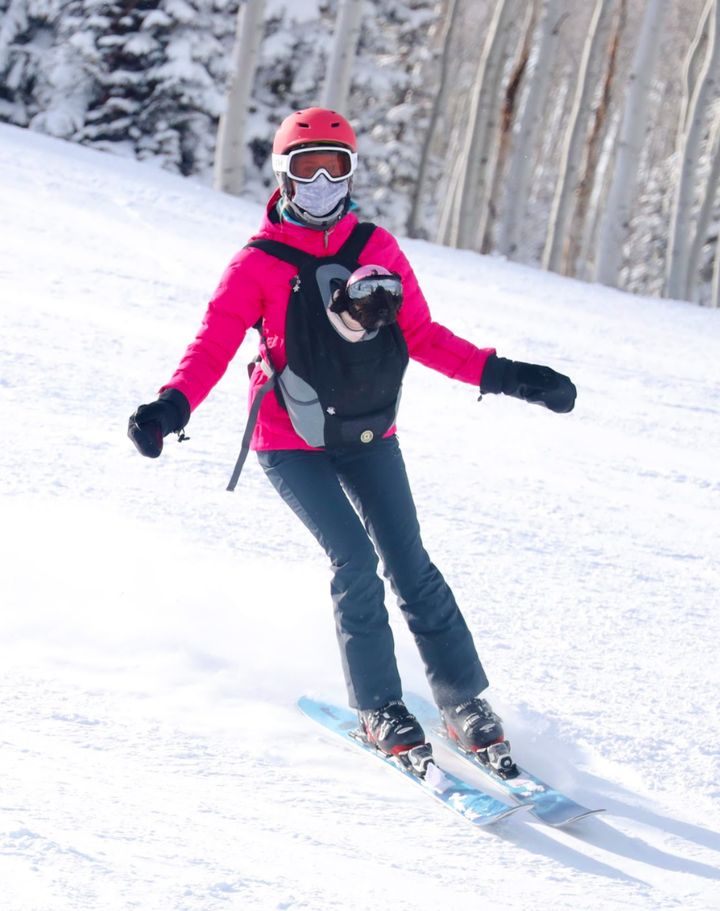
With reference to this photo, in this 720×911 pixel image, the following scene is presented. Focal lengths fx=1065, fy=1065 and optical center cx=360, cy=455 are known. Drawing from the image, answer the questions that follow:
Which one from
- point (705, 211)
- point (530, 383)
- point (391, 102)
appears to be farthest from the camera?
point (391, 102)

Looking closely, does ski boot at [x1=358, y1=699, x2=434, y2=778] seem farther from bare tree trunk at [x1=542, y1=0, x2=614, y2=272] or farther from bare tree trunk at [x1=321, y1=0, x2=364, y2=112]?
bare tree trunk at [x1=542, y1=0, x2=614, y2=272]

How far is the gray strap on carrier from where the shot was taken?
3162 mm

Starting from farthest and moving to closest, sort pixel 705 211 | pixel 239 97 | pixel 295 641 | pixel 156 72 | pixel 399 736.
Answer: pixel 705 211
pixel 156 72
pixel 239 97
pixel 295 641
pixel 399 736

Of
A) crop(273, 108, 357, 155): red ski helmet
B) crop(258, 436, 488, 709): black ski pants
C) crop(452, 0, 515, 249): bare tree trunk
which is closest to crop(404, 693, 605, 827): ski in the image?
crop(258, 436, 488, 709): black ski pants

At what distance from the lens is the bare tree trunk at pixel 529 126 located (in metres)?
18.0

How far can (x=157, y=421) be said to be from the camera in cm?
296

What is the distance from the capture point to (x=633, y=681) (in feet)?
12.7

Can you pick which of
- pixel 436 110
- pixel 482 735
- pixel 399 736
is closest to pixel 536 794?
pixel 482 735

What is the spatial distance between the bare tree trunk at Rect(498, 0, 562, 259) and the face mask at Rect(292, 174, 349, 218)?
1596cm

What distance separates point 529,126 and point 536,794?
17.5 metres

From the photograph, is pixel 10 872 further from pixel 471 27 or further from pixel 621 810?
pixel 471 27

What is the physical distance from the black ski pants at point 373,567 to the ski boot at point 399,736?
4cm

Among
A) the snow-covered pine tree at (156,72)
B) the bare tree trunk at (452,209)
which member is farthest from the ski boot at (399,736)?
the snow-covered pine tree at (156,72)

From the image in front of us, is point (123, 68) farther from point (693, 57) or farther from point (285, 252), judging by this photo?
point (285, 252)
